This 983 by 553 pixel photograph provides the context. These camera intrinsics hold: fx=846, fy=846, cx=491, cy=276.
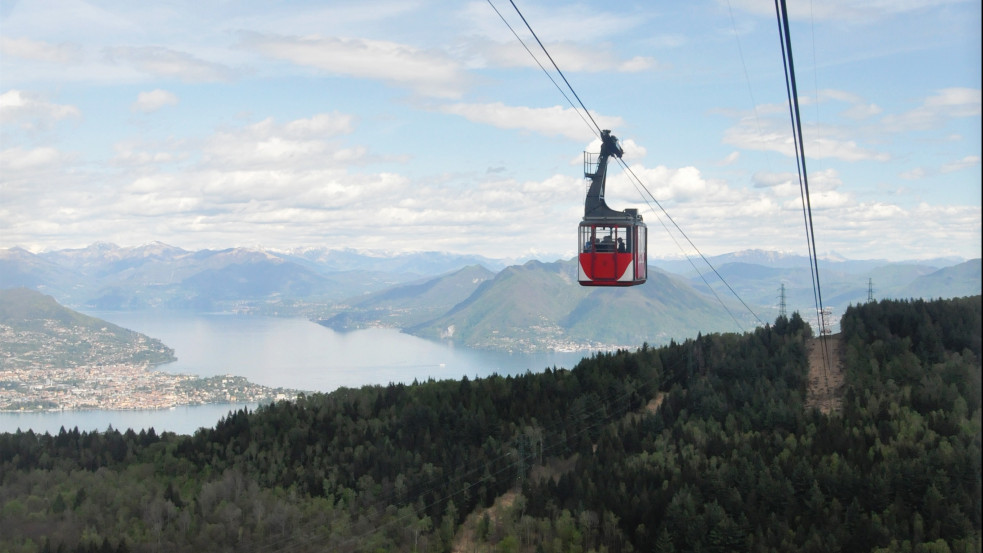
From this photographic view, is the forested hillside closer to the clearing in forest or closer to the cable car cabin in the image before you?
the clearing in forest

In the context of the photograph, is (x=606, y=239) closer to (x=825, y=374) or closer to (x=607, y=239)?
(x=607, y=239)

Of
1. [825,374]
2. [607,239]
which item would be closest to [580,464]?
[825,374]

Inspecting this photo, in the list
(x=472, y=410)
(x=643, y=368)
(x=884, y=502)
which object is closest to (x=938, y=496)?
(x=884, y=502)

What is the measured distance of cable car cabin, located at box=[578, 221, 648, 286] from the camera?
2908 cm

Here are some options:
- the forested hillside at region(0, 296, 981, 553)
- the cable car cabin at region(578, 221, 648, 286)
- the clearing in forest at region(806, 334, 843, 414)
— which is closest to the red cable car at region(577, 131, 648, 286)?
the cable car cabin at region(578, 221, 648, 286)

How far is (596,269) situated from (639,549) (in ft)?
100

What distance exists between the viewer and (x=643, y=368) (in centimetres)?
8688

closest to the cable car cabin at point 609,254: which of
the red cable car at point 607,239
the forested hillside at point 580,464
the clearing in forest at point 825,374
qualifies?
the red cable car at point 607,239

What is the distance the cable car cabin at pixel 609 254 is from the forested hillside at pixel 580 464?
21723mm

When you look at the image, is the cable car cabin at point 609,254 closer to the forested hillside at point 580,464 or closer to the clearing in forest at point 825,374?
the forested hillside at point 580,464

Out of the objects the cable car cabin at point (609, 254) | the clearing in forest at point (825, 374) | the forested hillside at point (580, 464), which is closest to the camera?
the cable car cabin at point (609, 254)

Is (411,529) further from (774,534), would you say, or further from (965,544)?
(965,544)

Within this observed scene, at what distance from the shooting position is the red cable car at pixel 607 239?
1147 inches

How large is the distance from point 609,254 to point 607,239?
0.61 metres
